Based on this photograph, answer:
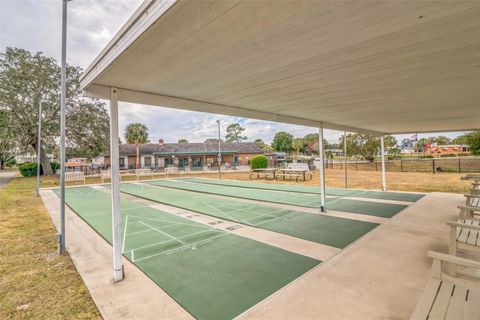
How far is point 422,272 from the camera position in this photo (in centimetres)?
331

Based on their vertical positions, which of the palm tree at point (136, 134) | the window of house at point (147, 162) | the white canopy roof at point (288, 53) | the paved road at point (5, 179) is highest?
the palm tree at point (136, 134)

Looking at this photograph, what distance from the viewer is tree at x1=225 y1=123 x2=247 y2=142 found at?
65.6 metres

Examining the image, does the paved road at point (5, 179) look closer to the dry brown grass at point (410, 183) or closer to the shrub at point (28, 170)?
the shrub at point (28, 170)

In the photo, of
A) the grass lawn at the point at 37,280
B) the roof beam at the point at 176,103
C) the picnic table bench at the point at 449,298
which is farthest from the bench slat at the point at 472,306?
the roof beam at the point at 176,103

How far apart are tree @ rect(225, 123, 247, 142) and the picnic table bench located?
6398cm

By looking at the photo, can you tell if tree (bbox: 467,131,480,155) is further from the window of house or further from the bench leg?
the window of house

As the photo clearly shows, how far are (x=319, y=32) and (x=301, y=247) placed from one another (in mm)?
3714

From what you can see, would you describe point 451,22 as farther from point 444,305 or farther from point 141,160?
point 141,160

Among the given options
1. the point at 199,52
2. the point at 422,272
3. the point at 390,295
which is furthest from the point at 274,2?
the point at 422,272

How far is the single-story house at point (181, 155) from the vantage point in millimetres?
32531

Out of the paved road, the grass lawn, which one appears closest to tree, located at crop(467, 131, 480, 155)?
the grass lawn

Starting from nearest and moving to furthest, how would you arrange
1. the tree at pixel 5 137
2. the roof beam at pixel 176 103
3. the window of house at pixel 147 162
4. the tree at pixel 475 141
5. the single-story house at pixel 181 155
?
the roof beam at pixel 176 103, the tree at pixel 5 137, the tree at pixel 475 141, the single-story house at pixel 181 155, the window of house at pixel 147 162

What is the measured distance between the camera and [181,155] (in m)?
34.7

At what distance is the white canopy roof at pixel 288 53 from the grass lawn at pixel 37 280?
9.12 feet
